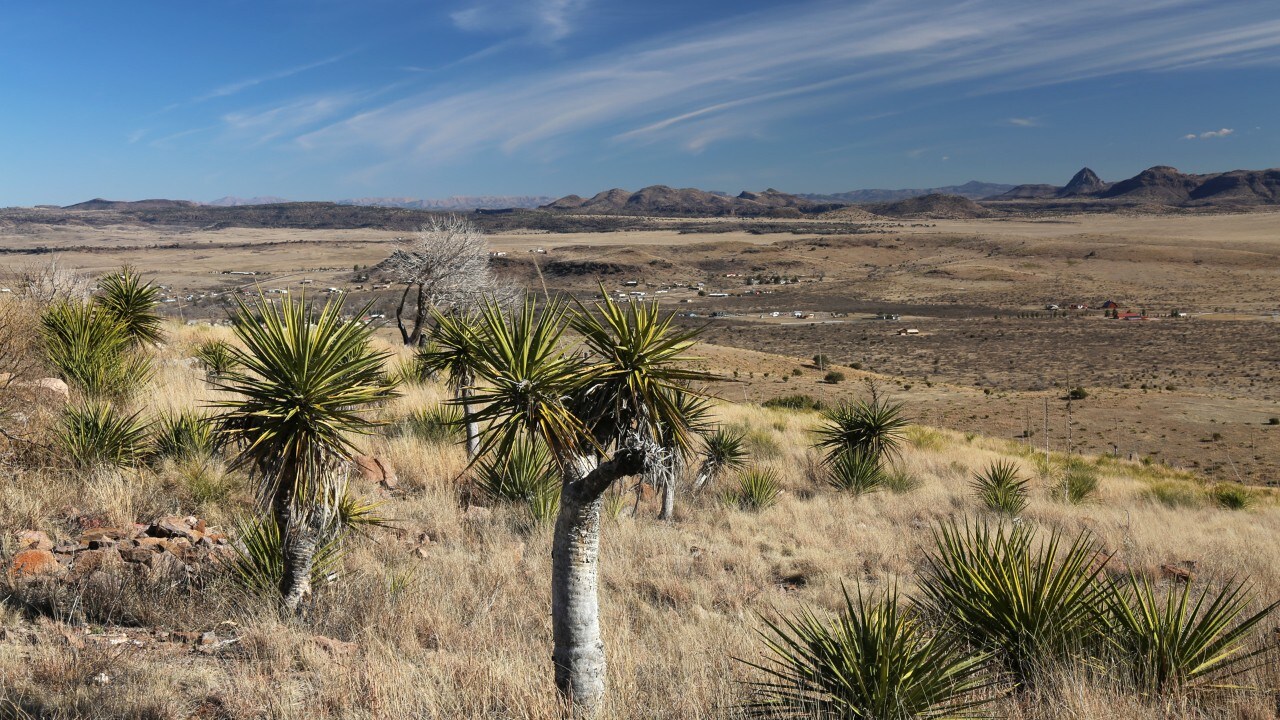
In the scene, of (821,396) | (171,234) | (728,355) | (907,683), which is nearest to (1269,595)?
(907,683)

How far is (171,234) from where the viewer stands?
19162cm

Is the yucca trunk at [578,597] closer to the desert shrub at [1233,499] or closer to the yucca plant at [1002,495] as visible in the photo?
the yucca plant at [1002,495]

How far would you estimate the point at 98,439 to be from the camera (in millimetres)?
7793

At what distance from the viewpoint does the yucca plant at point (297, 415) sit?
5.03m

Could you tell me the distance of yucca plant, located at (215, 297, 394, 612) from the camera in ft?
16.5

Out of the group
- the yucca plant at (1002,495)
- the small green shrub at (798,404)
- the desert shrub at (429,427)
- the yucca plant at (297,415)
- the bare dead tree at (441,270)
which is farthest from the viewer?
the small green shrub at (798,404)

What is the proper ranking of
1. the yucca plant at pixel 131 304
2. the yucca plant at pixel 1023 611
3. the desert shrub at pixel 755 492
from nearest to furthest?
the yucca plant at pixel 1023 611, the desert shrub at pixel 755 492, the yucca plant at pixel 131 304

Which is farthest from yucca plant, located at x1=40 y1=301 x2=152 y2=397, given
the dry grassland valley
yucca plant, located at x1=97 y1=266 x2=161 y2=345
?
yucca plant, located at x1=97 y1=266 x2=161 y2=345

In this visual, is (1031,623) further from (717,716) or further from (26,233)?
(26,233)

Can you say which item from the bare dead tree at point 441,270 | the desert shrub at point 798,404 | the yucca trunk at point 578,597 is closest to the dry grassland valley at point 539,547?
the yucca trunk at point 578,597

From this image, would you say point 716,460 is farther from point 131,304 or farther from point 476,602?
point 131,304

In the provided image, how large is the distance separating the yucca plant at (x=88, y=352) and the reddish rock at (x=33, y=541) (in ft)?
15.5

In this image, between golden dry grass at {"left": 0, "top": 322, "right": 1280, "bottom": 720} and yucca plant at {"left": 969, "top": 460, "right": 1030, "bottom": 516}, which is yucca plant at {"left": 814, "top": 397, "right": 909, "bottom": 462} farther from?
yucca plant at {"left": 969, "top": 460, "right": 1030, "bottom": 516}

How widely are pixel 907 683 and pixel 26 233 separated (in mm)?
210089
